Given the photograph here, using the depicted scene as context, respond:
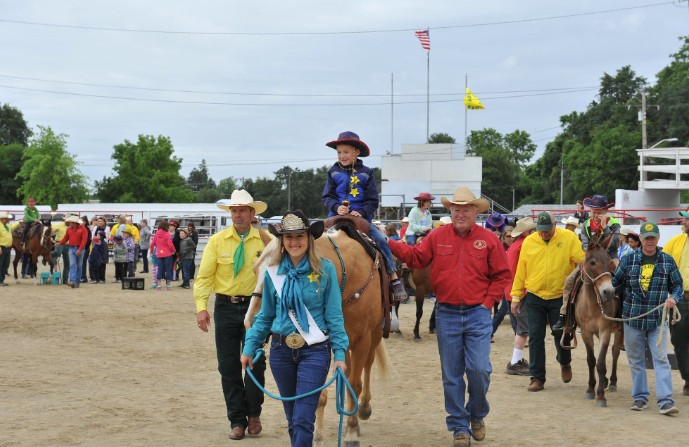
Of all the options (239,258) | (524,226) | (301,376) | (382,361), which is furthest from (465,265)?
(524,226)

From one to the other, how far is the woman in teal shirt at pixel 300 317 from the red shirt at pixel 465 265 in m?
2.09

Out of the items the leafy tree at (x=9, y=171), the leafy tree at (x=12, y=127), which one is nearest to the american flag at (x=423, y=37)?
the leafy tree at (x=9, y=171)

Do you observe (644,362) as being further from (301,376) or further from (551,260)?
(301,376)

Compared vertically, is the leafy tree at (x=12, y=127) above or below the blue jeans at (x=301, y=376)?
above

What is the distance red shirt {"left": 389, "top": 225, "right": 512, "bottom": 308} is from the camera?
24.5 feet

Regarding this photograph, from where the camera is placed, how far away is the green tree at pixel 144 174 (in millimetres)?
77438

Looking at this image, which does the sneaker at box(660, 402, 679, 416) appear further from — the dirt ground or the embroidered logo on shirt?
the embroidered logo on shirt

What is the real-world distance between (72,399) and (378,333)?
11.9 ft

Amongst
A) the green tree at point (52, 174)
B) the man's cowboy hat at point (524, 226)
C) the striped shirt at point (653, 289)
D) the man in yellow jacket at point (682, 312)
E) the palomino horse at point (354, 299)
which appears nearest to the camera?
the palomino horse at point (354, 299)

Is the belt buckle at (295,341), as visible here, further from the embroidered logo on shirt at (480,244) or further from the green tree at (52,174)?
the green tree at (52,174)

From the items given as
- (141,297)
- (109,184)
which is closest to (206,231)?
(141,297)

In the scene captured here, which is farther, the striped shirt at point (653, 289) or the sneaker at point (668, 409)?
the striped shirt at point (653, 289)

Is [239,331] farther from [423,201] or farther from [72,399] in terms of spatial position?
[423,201]

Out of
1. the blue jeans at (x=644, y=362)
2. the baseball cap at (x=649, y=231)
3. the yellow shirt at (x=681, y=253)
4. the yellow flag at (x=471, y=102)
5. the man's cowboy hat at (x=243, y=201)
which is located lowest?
the blue jeans at (x=644, y=362)
